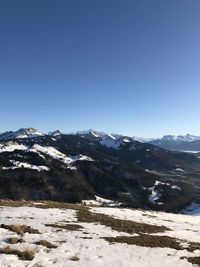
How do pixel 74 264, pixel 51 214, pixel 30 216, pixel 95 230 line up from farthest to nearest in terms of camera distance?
1. pixel 51 214
2. pixel 30 216
3. pixel 95 230
4. pixel 74 264

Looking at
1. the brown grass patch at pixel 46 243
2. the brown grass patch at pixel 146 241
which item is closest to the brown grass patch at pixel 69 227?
the brown grass patch at pixel 146 241

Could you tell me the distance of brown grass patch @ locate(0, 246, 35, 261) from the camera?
23.7 m

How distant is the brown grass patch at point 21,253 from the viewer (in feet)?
77.8

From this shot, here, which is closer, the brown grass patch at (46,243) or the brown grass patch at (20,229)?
the brown grass patch at (46,243)

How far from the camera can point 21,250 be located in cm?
2514

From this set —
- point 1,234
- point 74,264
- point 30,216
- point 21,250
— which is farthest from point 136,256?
point 30,216

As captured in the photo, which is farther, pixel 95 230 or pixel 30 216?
pixel 30 216

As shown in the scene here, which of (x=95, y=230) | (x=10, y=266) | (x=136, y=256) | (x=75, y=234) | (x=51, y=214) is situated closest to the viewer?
(x=10, y=266)

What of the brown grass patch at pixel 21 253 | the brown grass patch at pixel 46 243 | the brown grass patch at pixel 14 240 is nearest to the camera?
the brown grass patch at pixel 21 253

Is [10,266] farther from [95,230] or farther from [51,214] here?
[51,214]

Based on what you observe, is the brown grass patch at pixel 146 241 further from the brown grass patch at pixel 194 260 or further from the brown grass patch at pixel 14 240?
the brown grass patch at pixel 14 240

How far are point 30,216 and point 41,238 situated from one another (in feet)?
39.6

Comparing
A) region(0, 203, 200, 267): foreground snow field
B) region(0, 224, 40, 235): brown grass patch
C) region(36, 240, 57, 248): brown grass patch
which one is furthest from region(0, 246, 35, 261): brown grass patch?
region(0, 224, 40, 235): brown grass patch

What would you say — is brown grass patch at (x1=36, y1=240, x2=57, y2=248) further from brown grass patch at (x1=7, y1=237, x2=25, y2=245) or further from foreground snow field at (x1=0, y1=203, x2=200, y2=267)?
brown grass patch at (x1=7, y1=237, x2=25, y2=245)
